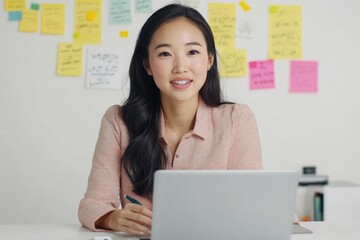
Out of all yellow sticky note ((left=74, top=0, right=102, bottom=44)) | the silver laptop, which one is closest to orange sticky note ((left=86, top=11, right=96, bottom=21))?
yellow sticky note ((left=74, top=0, right=102, bottom=44))

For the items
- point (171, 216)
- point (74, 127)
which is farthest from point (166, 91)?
point (74, 127)

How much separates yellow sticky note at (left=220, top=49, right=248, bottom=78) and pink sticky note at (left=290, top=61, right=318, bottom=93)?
28 centimetres

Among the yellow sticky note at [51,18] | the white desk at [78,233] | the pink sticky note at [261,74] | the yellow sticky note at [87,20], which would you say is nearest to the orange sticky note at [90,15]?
the yellow sticky note at [87,20]

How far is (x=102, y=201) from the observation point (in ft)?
5.67

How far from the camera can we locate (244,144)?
1.88 meters

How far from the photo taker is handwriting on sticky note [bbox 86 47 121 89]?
10.2 ft

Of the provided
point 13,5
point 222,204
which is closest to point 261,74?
point 13,5

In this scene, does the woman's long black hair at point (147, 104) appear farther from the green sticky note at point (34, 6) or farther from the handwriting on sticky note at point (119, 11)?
the green sticky note at point (34, 6)

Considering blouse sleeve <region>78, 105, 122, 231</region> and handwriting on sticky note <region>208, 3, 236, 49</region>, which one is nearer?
blouse sleeve <region>78, 105, 122, 231</region>

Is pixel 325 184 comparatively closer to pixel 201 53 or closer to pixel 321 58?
pixel 321 58

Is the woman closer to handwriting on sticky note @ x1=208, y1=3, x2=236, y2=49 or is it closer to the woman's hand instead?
the woman's hand

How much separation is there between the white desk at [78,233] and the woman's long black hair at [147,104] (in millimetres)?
273

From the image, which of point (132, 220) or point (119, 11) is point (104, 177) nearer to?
point (132, 220)

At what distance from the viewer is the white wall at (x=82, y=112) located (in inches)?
121
